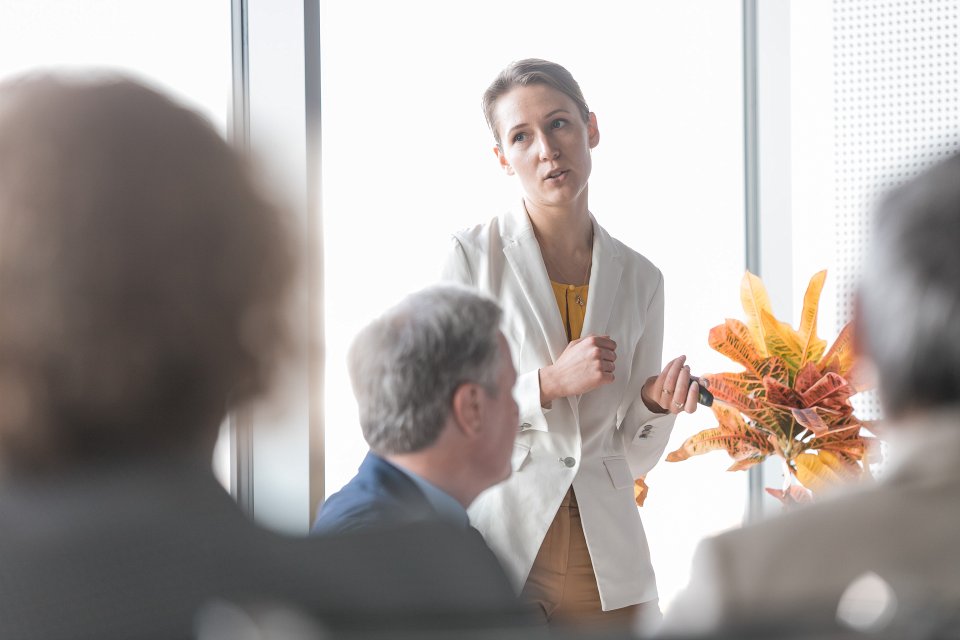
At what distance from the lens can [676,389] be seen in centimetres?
219

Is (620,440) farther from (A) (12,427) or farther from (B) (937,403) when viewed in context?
(A) (12,427)

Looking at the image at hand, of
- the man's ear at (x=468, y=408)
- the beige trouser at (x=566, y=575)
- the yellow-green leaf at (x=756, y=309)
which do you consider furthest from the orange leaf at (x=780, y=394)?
the man's ear at (x=468, y=408)

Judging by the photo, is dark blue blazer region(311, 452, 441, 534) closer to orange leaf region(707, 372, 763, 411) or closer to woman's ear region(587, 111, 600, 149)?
orange leaf region(707, 372, 763, 411)

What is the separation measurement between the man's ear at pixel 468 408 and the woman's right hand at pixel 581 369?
44 centimetres

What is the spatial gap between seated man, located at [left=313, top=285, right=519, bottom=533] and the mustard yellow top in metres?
0.68

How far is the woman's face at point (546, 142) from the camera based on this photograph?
2307 millimetres

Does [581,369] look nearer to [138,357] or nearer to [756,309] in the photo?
[756,309]

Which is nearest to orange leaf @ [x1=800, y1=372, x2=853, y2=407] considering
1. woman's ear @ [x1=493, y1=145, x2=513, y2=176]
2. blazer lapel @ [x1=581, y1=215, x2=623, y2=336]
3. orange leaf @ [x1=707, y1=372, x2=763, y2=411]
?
orange leaf @ [x1=707, y1=372, x2=763, y2=411]

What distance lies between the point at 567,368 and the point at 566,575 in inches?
19.4

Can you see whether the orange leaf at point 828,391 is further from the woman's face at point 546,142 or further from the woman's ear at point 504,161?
the woman's ear at point 504,161

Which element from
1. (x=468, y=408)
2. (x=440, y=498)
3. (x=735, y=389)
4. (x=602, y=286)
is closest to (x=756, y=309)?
(x=735, y=389)

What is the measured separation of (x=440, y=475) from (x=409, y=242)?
1.42 meters

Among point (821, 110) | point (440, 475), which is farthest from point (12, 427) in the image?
point (821, 110)

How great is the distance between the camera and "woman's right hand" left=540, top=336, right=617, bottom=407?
2.08m
